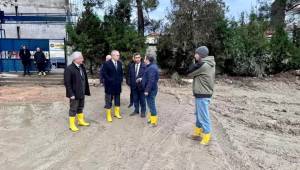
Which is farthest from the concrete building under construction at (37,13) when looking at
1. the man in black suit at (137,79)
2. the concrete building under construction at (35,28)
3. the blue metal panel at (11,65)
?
the man in black suit at (137,79)

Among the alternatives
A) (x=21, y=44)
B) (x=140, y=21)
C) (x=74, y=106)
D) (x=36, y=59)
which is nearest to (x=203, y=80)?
(x=74, y=106)

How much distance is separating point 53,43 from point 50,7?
6.43 m

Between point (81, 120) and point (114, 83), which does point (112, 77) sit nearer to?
point (114, 83)

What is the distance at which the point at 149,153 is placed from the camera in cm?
649

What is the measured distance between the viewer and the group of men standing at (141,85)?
6.76 meters

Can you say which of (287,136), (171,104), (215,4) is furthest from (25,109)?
(215,4)

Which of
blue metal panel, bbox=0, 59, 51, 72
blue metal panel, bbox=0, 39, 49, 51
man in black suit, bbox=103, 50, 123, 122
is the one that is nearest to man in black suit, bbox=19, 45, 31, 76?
blue metal panel, bbox=0, 59, 51, 72

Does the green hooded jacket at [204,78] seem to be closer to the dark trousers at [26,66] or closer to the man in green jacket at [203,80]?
the man in green jacket at [203,80]

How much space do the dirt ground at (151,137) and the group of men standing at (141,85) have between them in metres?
0.35

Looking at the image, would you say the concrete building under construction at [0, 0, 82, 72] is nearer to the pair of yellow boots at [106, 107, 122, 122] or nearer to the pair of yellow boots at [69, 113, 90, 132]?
the pair of yellow boots at [106, 107, 122, 122]

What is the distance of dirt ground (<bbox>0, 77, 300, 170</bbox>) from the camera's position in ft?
19.9

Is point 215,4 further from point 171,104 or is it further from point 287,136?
point 287,136

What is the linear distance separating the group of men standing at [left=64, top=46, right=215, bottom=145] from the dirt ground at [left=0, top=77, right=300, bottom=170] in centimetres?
35

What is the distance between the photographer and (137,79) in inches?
363
